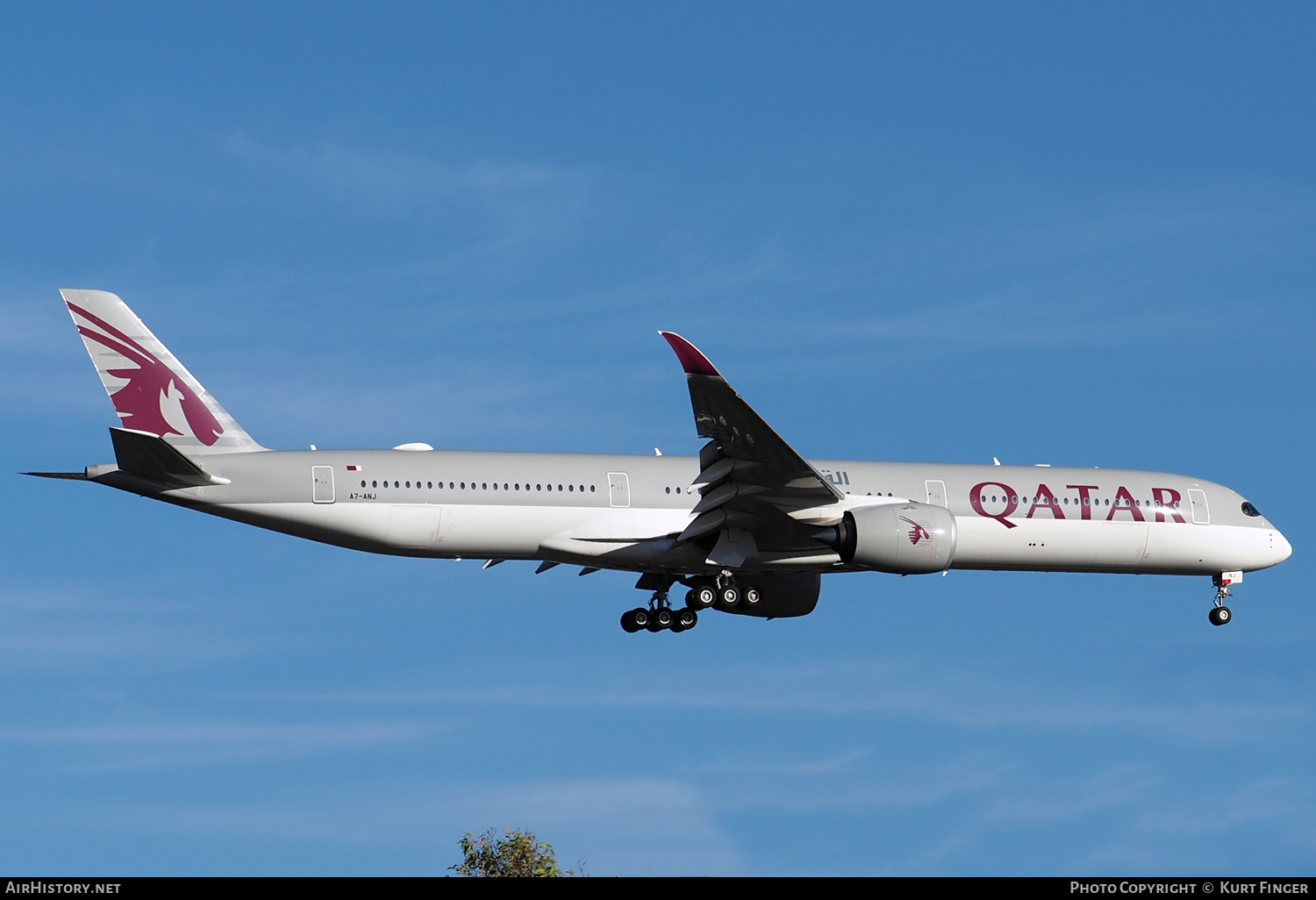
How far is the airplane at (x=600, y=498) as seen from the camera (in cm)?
3328

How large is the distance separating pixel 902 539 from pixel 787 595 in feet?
21.0

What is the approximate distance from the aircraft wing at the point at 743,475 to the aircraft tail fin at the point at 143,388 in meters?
9.82

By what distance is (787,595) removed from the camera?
129ft

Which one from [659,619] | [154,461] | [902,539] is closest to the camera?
[154,461]

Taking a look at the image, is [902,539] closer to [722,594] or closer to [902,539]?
[902,539]

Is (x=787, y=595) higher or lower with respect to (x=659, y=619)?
higher

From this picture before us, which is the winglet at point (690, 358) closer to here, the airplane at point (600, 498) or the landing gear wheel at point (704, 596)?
the airplane at point (600, 498)

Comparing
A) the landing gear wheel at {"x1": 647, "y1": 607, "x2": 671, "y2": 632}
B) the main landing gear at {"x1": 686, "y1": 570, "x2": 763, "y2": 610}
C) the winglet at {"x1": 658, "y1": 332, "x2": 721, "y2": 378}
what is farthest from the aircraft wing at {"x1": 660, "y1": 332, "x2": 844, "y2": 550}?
the landing gear wheel at {"x1": 647, "y1": 607, "x2": 671, "y2": 632}

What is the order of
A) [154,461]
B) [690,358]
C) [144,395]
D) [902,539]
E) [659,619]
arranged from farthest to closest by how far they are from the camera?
[659,619] < [144,395] < [902,539] < [154,461] < [690,358]

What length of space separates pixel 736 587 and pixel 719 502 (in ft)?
11.7

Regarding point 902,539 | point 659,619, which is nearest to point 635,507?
point 659,619

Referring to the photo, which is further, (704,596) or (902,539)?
(704,596)

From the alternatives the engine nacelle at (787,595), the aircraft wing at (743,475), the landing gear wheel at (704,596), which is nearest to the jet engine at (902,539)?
the aircraft wing at (743,475)
